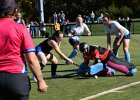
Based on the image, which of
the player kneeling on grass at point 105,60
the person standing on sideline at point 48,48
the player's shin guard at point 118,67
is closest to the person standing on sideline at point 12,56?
the person standing on sideline at point 48,48

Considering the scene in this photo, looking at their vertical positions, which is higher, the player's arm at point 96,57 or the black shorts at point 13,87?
the black shorts at point 13,87

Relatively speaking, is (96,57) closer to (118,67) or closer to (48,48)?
(118,67)

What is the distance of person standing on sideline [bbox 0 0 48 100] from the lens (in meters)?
5.04

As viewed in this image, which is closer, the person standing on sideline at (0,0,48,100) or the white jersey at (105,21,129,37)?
the person standing on sideline at (0,0,48,100)

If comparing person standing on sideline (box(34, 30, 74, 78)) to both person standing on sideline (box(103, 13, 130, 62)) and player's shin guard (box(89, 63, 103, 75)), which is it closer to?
player's shin guard (box(89, 63, 103, 75))

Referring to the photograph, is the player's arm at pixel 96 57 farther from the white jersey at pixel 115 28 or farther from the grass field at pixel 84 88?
the white jersey at pixel 115 28

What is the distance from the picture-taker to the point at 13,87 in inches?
197

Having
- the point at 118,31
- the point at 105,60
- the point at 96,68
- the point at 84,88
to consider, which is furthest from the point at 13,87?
the point at 118,31

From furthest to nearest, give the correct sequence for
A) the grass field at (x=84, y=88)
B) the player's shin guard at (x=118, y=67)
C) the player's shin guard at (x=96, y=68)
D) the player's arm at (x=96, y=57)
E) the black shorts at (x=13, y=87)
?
the player's shin guard at (x=118, y=67) → the player's arm at (x=96, y=57) → the player's shin guard at (x=96, y=68) → the grass field at (x=84, y=88) → the black shorts at (x=13, y=87)

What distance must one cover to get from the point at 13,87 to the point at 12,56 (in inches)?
13.8

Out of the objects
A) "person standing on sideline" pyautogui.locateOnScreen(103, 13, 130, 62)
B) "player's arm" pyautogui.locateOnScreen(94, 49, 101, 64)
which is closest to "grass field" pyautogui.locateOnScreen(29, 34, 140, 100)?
"player's arm" pyautogui.locateOnScreen(94, 49, 101, 64)

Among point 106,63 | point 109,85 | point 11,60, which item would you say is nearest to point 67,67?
point 106,63

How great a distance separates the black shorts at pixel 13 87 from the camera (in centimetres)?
501

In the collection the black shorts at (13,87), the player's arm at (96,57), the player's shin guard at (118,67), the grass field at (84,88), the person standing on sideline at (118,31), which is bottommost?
the grass field at (84,88)
